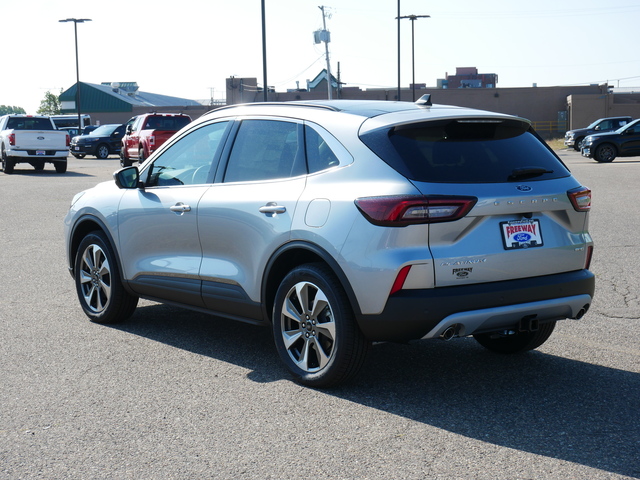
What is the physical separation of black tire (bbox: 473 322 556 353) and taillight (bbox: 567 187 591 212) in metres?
0.91

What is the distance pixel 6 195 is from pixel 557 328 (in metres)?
17.2

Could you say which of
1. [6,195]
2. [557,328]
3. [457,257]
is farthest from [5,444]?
[6,195]

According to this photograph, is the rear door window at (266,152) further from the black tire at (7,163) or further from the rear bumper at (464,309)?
the black tire at (7,163)

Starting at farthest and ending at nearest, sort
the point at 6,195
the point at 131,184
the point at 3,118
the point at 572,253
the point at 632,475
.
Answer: the point at 3,118 < the point at 6,195 < the point at 131,184 < the point at 572,253 < the point at 632,475

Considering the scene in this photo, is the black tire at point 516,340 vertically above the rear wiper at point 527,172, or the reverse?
the rear wiper at point 527,172

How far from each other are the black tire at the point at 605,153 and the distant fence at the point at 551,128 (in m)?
45.8

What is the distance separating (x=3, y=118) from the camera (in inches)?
1178

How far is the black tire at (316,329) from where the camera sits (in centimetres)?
483

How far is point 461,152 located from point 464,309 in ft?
3.09

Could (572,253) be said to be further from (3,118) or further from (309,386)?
(3,118)

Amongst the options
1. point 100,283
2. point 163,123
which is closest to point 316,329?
point 100,283

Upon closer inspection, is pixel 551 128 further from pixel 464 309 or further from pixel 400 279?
pixel 400 279

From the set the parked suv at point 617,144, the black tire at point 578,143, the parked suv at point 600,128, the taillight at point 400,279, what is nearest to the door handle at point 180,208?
the taillight at point 400,279

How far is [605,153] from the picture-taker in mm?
32469
